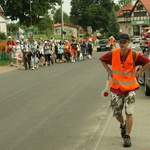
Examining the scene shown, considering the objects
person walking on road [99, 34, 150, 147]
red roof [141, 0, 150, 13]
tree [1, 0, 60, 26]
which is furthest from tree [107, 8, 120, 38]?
person walking on road [99, 34, 150, 147]

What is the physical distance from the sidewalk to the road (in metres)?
0.15

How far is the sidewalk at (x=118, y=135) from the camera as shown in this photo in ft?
20.5

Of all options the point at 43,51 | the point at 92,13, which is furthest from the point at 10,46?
A: the point at 92,13

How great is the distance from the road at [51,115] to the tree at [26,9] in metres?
53.6

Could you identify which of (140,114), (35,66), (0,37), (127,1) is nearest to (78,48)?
(35,66)

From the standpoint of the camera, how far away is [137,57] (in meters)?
6.35

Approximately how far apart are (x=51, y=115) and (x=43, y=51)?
685 inches

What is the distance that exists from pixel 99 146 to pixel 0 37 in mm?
50876

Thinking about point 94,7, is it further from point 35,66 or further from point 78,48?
point 35,66

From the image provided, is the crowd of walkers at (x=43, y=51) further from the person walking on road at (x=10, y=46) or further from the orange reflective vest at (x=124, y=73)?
the orange reflective vest at (x=124, y=73)

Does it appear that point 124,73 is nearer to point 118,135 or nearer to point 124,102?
point 124,102

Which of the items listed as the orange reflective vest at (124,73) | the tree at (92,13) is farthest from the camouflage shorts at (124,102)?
the tree at (92,13)

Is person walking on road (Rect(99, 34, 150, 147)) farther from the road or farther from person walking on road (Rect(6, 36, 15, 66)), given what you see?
person walking on road (Rect(6, 36, 15, 66))

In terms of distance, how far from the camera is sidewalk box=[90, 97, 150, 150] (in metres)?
6.25
